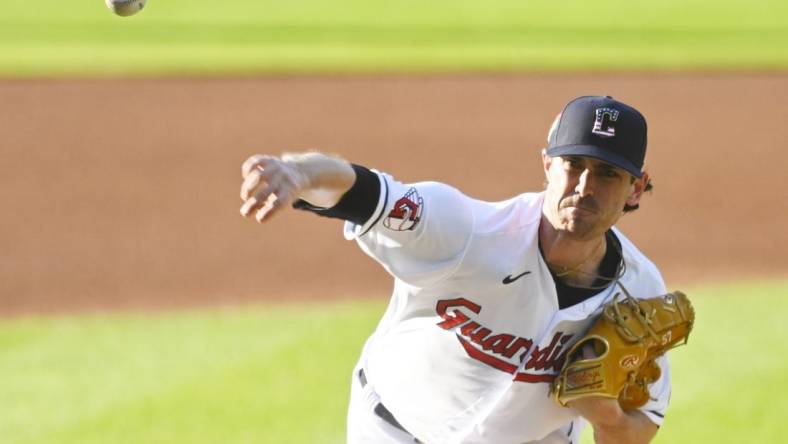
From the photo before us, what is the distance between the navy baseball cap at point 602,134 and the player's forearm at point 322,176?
0.71 metres

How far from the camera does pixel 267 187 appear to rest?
2635mm

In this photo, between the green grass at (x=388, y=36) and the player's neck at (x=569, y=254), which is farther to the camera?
the green grass at (x=388, y=36)

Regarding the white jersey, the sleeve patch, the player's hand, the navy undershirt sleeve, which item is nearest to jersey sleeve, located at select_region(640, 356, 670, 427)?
the white jersey

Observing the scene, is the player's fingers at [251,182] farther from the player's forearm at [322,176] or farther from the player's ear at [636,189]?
the player's ear at [636,189]

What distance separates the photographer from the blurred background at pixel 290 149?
6.71 m

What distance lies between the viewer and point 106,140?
12.1m

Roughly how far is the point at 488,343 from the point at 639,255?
63 centimetres

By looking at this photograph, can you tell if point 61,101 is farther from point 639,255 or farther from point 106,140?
point 639,255

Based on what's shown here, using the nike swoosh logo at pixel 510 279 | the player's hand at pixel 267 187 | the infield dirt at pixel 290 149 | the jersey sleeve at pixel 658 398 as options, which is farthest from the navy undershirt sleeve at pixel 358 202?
the infield dirt at pixel 290 149

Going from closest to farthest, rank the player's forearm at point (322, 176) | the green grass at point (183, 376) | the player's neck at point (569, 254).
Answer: the player's forearm at point (322, 176) < the player's neck at point (569, 254) < the green grass at point (183, 376)

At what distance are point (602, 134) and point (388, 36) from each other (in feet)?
47.3

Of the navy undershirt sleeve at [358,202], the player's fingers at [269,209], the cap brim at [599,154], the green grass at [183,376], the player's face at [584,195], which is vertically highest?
the green grass at [183,376]

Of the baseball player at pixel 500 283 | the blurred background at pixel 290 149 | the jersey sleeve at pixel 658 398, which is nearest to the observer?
the baseball player at pixel 500 283

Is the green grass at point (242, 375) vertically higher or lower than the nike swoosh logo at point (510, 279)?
higher
